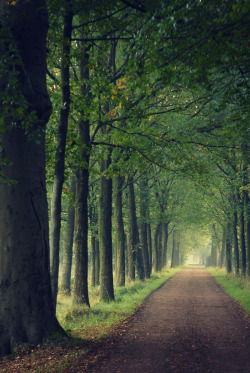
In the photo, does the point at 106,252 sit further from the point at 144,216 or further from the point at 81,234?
the point at 144,216

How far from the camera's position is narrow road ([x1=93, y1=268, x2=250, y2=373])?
6.24m

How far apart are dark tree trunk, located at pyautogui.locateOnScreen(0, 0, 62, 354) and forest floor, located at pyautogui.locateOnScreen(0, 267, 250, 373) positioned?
732 millimetres

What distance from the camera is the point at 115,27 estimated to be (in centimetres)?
963

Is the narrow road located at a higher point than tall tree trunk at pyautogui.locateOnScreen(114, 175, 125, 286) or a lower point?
lower

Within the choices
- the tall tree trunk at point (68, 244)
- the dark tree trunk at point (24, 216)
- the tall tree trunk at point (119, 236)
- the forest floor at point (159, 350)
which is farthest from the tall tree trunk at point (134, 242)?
the dark tree trunk at point (24, 216)

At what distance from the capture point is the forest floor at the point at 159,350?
6129 mm

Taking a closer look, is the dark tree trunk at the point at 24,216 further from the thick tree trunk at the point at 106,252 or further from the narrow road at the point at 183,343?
the thick tree trunk at the point at 106,252

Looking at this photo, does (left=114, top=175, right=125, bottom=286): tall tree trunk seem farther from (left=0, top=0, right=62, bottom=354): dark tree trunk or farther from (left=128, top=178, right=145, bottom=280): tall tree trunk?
(left=0, top=0, right=62, bottom=354): dark tree trunk

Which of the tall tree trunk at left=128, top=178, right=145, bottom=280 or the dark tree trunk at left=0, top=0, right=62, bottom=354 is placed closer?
the dark tree trunk at left=0, top=0, right=62, bottom=354

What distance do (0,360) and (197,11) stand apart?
25.4 ft

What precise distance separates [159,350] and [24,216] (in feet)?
13.3

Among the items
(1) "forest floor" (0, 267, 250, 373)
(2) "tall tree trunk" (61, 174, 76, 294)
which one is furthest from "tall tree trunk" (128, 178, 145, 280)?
(1) "forest floor" (0, 267, 250, 373)

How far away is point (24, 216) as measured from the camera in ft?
24.3

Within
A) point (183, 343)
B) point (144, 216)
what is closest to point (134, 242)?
point (144, 216)
